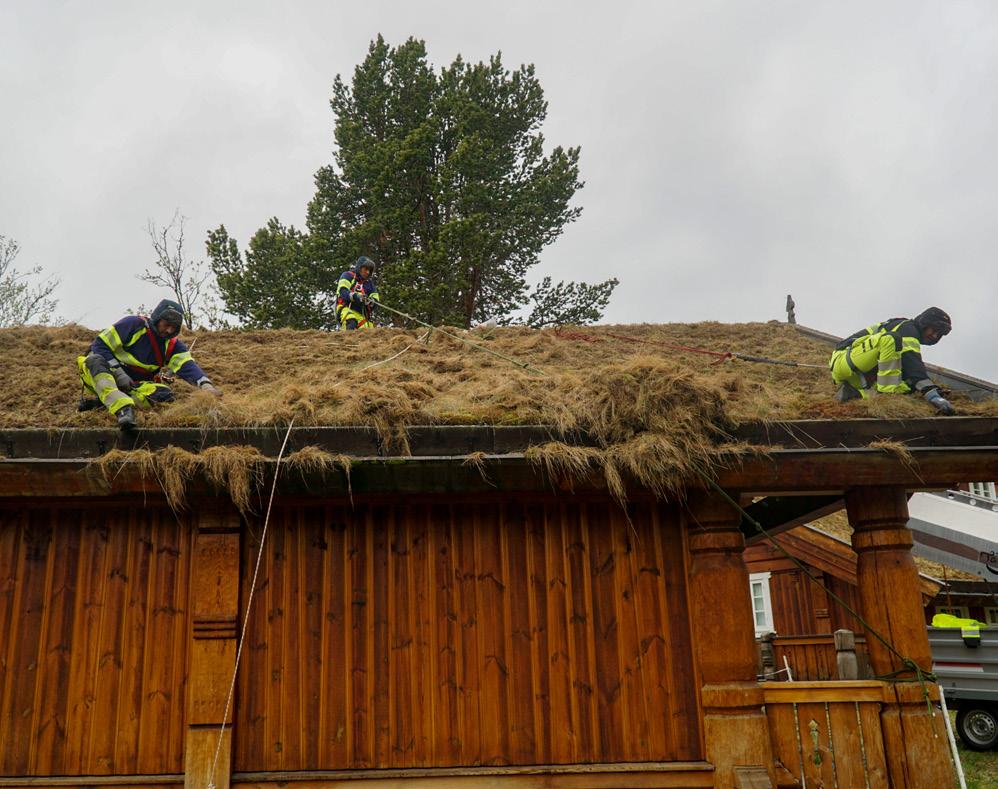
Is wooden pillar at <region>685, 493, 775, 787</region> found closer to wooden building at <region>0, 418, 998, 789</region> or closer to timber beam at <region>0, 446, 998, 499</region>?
wooden building at <region>0, 418, 998, 789</region>

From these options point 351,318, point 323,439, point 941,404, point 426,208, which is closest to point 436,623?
point 323,439

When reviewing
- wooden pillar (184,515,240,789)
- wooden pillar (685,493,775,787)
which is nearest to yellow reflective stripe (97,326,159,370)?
wooden pillar (184,515,240,789)

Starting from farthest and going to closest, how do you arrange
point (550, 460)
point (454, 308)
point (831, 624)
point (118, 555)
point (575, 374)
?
point (454, 308) < point (831, 624) < point (575, 374) < point (118, 555) < point (550, 460)

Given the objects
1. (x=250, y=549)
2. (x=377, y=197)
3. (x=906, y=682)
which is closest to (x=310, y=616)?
(x=250, y=549)

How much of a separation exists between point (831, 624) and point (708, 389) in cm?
899

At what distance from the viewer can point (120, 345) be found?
634 cm

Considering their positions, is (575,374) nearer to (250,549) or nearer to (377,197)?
(250,549)

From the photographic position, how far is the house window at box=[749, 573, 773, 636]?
14258mm

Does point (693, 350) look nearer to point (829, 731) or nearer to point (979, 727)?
point (829, 731)

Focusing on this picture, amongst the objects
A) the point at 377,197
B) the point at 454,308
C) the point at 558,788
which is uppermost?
the point at 377,197

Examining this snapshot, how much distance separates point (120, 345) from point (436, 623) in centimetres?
314

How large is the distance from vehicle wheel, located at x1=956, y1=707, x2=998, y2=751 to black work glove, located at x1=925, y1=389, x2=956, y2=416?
→ 508cm

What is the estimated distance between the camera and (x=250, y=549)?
224 inches

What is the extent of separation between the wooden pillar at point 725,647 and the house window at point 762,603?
9188 millimetres
